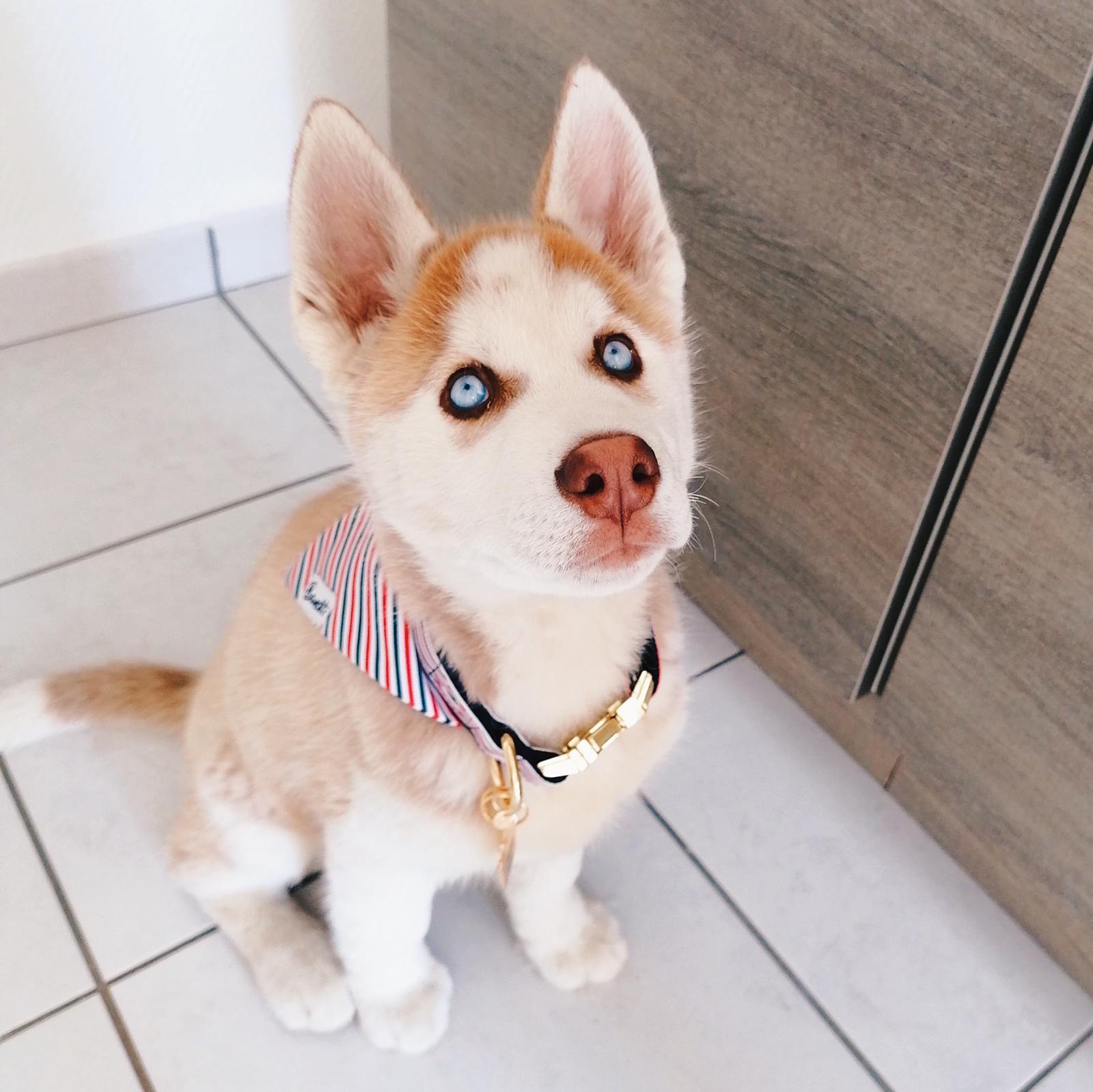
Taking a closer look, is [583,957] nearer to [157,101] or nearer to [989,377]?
[989,377]

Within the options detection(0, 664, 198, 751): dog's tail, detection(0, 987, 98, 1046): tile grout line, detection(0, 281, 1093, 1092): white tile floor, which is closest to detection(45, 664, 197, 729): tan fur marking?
detection(0, 664, 198, 751): dog's tail

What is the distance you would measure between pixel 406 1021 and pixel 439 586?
49 cm

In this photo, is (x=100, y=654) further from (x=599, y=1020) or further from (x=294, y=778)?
(x=599, y=1020)

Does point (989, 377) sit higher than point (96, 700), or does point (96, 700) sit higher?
point (989, 377)

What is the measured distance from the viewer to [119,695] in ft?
3.62

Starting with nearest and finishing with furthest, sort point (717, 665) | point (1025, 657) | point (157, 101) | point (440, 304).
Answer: point (440, 304), point (1025, 657), point (717, 665), point (157, 101)

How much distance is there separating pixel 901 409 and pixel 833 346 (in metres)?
0.09

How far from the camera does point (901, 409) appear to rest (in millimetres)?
939

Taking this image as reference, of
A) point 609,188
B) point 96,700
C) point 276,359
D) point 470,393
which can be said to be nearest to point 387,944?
point 96,700

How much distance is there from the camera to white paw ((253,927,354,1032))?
0.99m

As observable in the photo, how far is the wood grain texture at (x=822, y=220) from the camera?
781 millimetres

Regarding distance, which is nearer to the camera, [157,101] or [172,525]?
[172,525]

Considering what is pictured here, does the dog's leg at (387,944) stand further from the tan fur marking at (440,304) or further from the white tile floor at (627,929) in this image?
the tan fur marking at (440,304)

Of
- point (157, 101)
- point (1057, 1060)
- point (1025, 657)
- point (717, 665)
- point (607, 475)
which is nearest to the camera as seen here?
point (607, 475)
